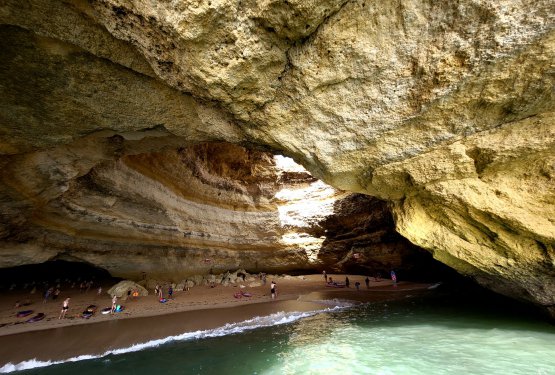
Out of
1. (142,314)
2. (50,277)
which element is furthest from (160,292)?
(50,277)

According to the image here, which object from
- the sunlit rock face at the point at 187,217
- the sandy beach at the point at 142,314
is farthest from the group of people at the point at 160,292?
the sunlit rock face at the point at 187,217

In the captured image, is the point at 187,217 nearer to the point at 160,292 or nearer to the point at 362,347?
the point at 160,292

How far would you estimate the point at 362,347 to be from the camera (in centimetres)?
716

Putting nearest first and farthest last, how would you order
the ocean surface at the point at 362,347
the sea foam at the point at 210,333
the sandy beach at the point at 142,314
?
the ocean surface at the point at 362,347, the sea foam at the point at 210,333, the sandy beach at the point at 142,314

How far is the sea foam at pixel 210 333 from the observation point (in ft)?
25.7

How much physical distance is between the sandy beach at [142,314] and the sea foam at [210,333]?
293 millimetres

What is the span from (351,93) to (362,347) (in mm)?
6565

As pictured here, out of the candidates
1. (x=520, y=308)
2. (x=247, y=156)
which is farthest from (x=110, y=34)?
(x=520, y=308)

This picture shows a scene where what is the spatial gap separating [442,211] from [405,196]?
105 centimetres

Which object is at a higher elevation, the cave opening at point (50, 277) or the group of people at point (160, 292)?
the cave opening at point (50, 277)

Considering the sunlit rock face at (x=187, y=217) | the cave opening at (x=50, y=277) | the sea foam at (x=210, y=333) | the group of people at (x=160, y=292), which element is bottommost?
the sea foam at (x=210, y=333)

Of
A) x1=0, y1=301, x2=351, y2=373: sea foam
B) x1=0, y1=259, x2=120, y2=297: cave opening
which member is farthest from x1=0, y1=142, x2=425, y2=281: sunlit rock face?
x1=0, y1=301, x2=351, y2=373: sea foam

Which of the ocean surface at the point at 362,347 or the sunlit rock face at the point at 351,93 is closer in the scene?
the sunlit rock face at the point at 351,93

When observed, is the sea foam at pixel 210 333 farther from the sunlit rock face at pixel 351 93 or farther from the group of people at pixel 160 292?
the sunlit rock face at pixel 351 93
